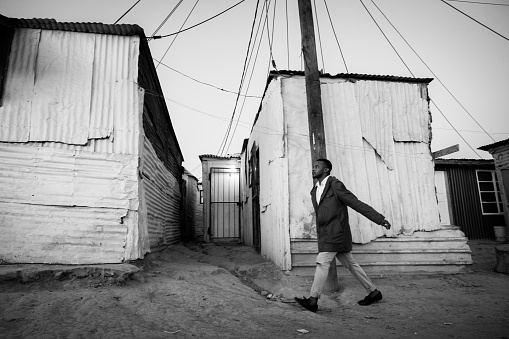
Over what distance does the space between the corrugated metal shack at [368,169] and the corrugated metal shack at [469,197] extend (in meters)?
9.00

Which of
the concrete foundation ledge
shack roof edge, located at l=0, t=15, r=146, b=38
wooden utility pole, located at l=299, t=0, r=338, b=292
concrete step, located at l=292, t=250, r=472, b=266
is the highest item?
shack roof edge, located at l=0, t=15, r=146, b=38

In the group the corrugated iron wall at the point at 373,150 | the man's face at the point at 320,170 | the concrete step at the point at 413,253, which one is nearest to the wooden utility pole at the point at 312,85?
the man's face at the point at 320,170

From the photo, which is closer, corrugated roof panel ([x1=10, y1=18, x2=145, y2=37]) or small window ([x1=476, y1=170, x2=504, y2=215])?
corrugated roof panel ([x1=10, y1=18, x2=145, y2=37])

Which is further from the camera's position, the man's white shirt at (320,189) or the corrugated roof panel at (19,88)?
the corrugated roof panel at (19,88)

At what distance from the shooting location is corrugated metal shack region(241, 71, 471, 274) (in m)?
5.79

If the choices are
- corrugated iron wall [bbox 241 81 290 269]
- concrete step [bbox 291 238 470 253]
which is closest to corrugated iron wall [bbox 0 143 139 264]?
corrugated iron wall [bbox 241 81 290 269]

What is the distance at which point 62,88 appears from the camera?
16.5ft

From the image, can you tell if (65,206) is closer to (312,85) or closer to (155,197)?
(155,197)

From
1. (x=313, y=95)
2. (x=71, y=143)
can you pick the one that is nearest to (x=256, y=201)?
(x=313, y=95)

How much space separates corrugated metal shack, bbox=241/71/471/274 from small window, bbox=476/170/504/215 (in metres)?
10.4

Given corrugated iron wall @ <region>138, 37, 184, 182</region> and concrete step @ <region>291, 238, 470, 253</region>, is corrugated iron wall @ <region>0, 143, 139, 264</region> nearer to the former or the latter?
corrugated iron wall @ <region>138, 37, 184, 182</region>

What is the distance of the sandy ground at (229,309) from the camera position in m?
2.92

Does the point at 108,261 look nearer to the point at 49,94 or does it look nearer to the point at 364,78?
the point at 49,94

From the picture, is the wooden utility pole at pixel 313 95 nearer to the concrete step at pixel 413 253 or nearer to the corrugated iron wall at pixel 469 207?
the concrete step at pixel 413 253
